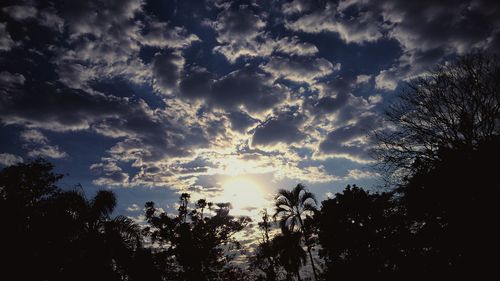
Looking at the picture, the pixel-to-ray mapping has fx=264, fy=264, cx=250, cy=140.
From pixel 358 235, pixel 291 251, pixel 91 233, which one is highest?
pixel 91 233

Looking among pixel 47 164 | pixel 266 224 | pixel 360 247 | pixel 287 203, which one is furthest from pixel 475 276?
pixel 47 164

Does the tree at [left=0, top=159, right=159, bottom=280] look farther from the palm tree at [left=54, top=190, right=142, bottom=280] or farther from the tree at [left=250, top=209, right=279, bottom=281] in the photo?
the tree at [left=250, top=209, right=279, bottom=281]

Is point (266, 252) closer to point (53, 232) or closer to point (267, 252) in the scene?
point (267, 252)

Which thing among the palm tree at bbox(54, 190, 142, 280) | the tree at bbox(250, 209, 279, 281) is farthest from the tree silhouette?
the palm tree at bbox(54, 190, 142, 280)

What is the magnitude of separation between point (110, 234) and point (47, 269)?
4.05 meters

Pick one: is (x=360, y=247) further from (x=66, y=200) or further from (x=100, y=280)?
(x=66, y=200)

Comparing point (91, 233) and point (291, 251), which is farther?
point (291, 251)

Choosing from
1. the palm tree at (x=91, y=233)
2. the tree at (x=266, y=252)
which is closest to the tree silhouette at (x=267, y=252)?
the tree at (x=266, y=252)

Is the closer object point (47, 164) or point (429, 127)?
point (429, 127)

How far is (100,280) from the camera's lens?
18.7 m

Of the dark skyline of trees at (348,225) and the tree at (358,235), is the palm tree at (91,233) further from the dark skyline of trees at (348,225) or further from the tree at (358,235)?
the tree at (358,235)

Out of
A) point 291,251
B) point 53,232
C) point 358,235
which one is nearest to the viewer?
point 53,232

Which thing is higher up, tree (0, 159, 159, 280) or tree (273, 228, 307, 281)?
tree (0, 159, 159, 280)

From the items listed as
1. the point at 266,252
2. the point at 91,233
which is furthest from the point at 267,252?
the point at 91,233
